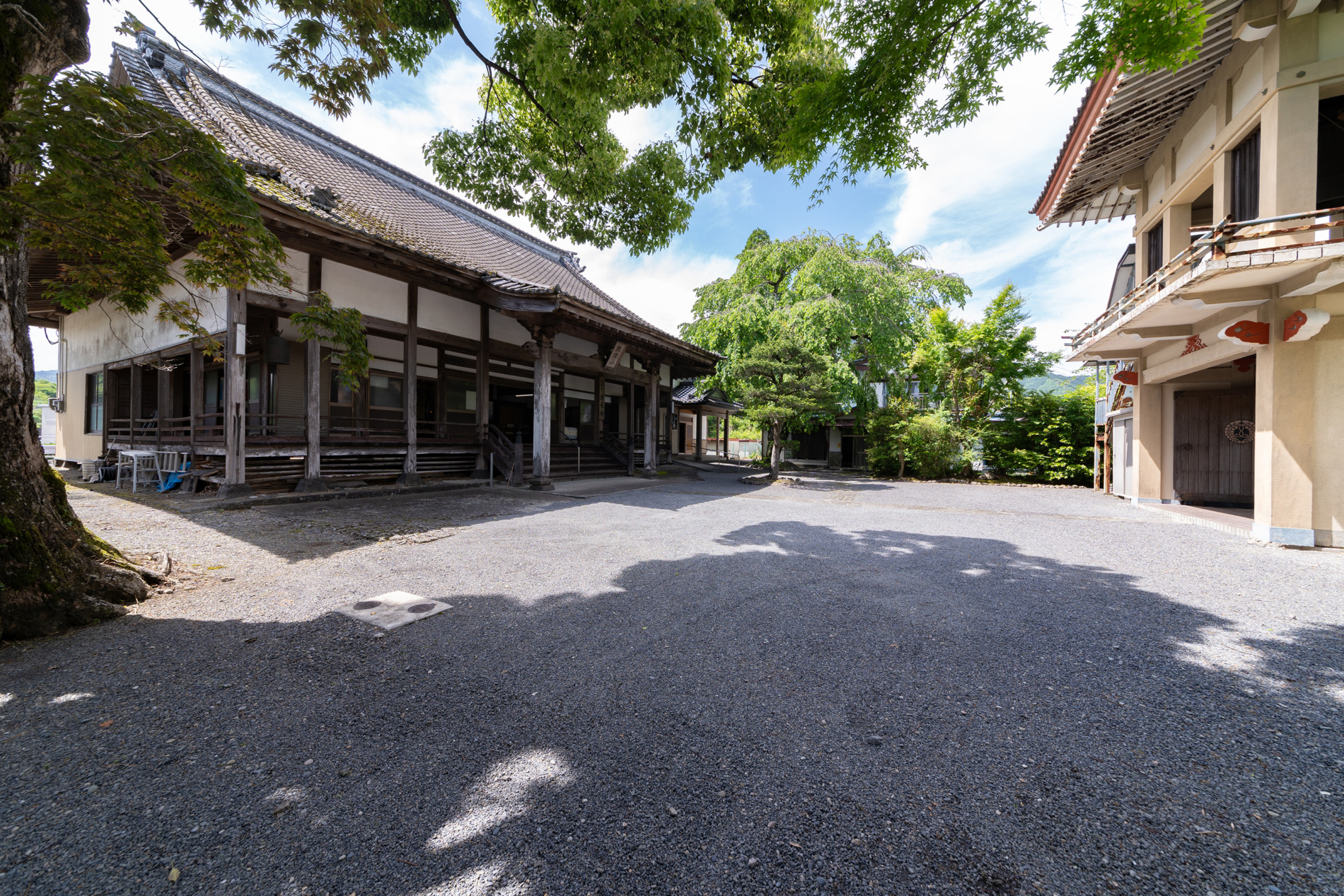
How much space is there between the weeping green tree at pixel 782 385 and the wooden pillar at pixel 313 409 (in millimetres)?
10056

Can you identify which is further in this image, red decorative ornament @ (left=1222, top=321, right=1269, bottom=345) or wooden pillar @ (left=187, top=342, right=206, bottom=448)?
wooden pillar @ (left=187, top=342, right=206, bottom=448)

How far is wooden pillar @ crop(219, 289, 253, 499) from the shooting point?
709 centimetres

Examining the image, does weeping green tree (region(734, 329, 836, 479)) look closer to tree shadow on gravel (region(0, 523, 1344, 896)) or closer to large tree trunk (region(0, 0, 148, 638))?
tree shadow on gravel (region(0, 523, 1344, 896))

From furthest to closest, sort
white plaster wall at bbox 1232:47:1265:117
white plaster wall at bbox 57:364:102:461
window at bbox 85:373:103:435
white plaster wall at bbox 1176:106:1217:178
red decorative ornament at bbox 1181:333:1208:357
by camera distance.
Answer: white plaster wall at bbox 57:364:102:461 → window at bbox 85:373:103:435 → red decorative ornament at bbox 1181:333:1208:357 → white plaster wall at bbox 1176:106:1217:178 → white plaster wall at bbox 1232:47:1265:117

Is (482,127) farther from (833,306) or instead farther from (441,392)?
(833,306)

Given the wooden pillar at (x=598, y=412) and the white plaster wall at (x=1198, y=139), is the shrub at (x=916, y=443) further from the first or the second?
the wooden pillar at (x=598, y=412)

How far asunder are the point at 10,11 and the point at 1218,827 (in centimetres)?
717

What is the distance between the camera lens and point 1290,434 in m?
5.87

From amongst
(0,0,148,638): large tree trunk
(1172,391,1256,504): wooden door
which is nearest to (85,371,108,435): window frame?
(0,0,148,638): large tree trunk

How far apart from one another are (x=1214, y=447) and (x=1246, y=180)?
6.01 meters

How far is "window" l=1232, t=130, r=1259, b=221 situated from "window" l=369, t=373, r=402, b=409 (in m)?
14.6

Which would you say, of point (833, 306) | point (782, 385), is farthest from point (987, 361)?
point (782, 385)

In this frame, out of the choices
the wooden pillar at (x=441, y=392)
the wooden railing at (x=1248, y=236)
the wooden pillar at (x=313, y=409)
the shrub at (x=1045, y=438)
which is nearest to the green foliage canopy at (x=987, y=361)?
the shrub at (x=1045, y=438)

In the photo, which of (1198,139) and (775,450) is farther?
(775,450)
